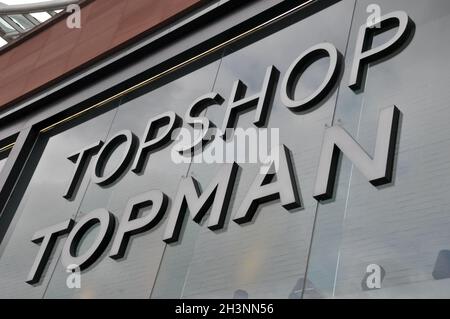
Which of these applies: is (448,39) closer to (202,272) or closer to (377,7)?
(377,7)

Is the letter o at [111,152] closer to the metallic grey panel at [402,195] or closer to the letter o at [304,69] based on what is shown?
the letter o at [304,69]

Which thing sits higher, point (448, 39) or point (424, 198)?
point (448, 39)

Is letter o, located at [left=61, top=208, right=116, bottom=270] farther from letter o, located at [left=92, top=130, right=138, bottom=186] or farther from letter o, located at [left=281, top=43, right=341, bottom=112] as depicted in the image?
letter o, located at [left=281, top=43, right=341, bottom=112]

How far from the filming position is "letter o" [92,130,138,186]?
775 centimetres

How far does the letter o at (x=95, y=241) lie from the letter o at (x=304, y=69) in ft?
6.78

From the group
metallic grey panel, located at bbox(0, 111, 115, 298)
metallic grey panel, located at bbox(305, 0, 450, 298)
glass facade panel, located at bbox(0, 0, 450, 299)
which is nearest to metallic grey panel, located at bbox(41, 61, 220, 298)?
glass facade panel, located at bbox(0, 0, 450, 299)

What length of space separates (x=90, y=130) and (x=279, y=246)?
3.87 metres

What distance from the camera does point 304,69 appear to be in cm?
683

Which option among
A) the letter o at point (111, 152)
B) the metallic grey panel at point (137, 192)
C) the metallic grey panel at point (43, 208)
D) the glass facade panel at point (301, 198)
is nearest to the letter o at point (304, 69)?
the glass facade panel at point (301, 198)

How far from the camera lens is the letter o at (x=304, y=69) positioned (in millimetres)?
6402

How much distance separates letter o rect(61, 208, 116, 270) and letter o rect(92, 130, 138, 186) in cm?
40

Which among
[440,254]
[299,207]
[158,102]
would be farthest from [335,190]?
[158,102]

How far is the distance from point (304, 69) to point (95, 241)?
2536 mm
